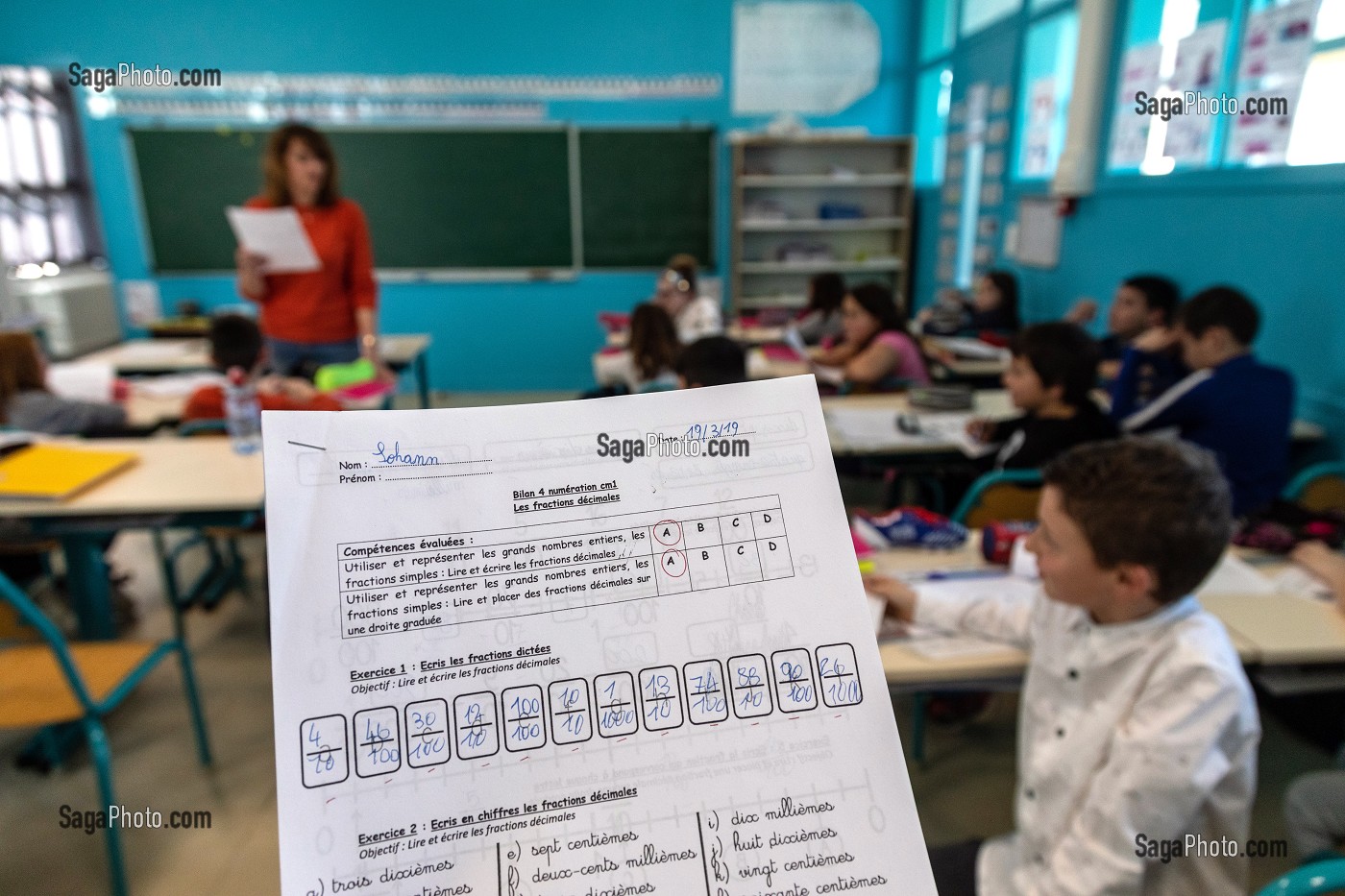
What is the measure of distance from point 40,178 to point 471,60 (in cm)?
309

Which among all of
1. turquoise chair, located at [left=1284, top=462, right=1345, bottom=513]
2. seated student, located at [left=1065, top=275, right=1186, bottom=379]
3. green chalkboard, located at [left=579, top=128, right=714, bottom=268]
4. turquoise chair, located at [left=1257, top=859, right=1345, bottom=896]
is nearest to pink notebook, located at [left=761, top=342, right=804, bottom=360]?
seated student, located at [left=1065, top=275, right=1186, bottom=379]

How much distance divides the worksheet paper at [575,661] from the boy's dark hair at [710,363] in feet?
4.81

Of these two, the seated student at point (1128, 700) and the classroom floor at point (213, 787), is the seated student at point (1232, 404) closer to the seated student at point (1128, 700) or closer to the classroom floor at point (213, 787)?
the classroom floor at point (213, 787)

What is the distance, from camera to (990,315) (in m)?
4.79

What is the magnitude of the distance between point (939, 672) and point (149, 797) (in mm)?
2062

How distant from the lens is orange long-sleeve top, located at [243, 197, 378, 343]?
9.31ft

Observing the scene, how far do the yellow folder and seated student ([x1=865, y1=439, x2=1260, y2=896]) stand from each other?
2.13 metres

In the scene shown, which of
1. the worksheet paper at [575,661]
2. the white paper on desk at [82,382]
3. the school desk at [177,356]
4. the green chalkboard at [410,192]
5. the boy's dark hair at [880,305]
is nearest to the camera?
the worksheet paper at [575,661]

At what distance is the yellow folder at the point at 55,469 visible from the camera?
1894mm

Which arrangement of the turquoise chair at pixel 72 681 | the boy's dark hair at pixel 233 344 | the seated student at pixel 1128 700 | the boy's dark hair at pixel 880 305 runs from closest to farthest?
the seated student at pixel 1128 700 → the turquoise chair at pixel 72 681 → the boy's dark hair at pixel 233 344 → the boy's dark hair at pixel 880 305

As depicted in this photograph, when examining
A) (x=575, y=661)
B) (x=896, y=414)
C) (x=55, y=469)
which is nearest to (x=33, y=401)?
(x=55, y=469)

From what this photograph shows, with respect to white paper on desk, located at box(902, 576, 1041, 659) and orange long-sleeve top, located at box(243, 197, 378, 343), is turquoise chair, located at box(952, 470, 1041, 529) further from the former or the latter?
orange long-sleeve top, located at box(243, 197, 378, 343)

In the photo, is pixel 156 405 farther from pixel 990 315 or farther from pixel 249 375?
pixel 990 315

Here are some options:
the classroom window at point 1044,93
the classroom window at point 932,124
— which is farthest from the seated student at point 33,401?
the classroom window at point 932,124
